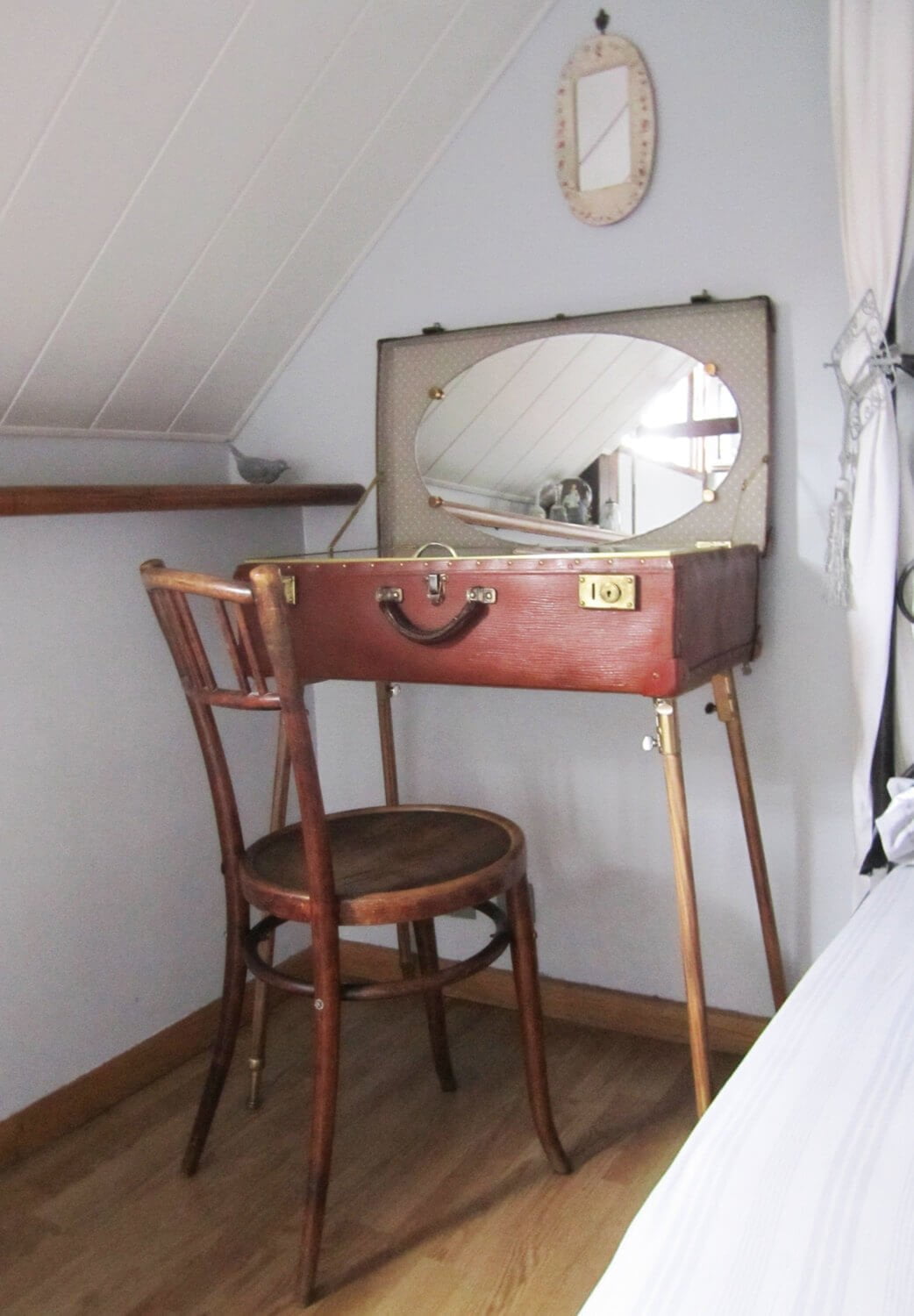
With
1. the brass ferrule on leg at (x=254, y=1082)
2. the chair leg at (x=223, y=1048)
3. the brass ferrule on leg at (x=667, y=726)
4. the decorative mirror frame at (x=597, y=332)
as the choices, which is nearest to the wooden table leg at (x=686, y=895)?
the brass ferrule on leg at (x=667, y=726)

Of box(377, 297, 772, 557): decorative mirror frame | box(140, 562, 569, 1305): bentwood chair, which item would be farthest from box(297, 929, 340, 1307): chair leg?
box(377, 297, 772, 557): decorative mirror frame

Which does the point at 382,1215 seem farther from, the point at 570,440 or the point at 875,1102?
the point at 570,440

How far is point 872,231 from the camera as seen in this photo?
1570 millimetres

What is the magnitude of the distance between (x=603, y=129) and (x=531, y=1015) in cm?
146

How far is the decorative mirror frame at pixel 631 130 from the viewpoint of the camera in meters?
1.89

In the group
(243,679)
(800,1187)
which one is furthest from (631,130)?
(800,1187)

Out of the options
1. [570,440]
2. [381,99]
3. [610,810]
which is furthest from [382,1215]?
[381,99]

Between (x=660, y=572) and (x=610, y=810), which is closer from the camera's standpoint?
(x=660, y=572)

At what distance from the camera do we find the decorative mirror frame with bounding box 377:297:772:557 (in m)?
1.84

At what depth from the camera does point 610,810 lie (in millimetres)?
2131

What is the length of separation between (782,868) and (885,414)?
0.80 m

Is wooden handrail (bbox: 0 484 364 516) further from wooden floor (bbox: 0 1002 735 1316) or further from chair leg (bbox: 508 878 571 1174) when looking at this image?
wooden floor (bbox: 0 1002 735 1316)

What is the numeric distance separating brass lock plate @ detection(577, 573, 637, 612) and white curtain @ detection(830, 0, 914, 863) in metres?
0.36

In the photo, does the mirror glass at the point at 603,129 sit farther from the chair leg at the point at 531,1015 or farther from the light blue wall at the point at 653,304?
the chair leg at the point at 531,1015
